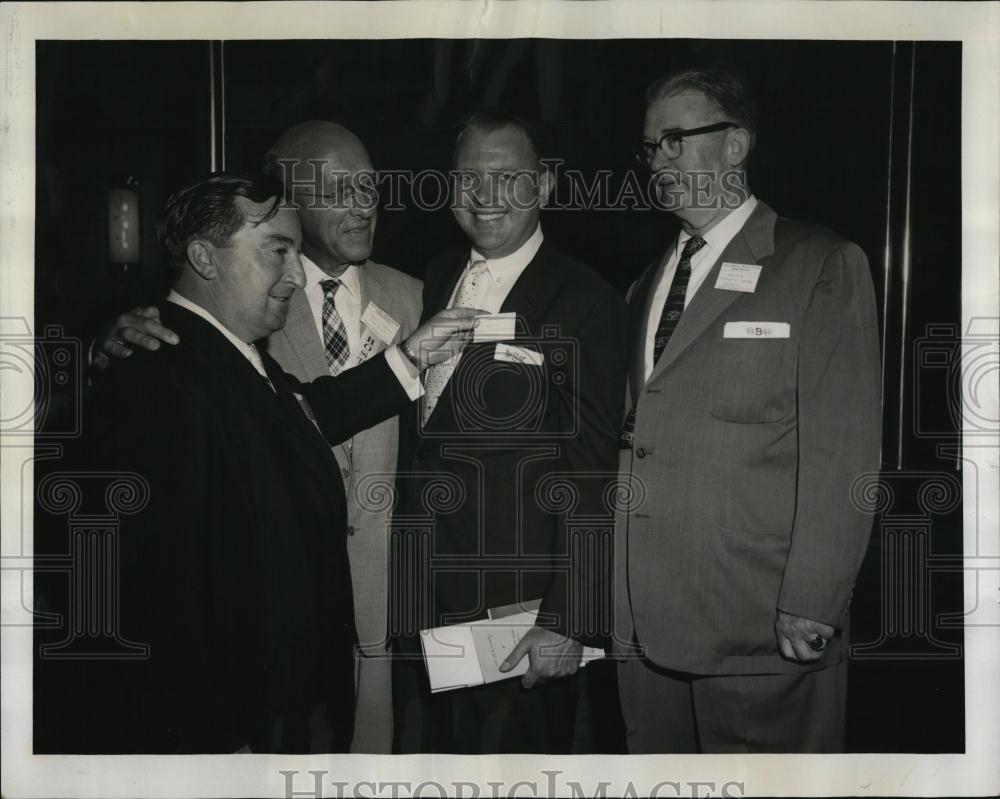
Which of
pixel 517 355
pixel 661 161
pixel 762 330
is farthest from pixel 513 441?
pixel 661 161

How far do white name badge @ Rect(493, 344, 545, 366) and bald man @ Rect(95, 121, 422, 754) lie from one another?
0.21 m

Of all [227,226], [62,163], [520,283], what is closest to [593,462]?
[520,283]

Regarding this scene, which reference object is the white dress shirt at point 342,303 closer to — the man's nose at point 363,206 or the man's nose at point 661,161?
the man's nose at point 363,206

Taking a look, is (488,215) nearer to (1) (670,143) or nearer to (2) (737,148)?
(1) (670,143)

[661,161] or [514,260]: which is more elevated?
[661,161]

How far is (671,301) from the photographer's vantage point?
2.17 meters

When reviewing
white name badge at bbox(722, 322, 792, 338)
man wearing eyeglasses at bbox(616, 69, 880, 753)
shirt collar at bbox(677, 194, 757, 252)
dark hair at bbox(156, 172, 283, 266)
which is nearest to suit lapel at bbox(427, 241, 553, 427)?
man wearing eyeglasses at bbox(616, 69, 880, 753)

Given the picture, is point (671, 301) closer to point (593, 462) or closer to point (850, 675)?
point (593, 462)

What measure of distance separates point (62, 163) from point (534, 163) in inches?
44.3

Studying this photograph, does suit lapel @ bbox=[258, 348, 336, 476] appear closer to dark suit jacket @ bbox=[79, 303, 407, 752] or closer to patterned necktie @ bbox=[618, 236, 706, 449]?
dark suit jacket @ bbox=[79, 303, 407, 752]

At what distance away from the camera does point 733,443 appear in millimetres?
2119

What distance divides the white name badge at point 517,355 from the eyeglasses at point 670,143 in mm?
517

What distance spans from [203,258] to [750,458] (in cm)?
132

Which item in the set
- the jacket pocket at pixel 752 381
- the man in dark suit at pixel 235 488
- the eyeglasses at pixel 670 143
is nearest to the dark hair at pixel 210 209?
the man in dark suit at pixel 235 488
